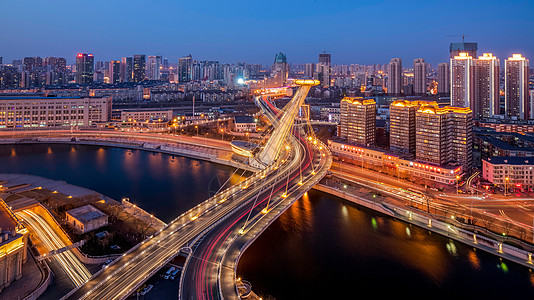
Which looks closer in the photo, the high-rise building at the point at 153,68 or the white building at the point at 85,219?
the white building at the point at 85,219

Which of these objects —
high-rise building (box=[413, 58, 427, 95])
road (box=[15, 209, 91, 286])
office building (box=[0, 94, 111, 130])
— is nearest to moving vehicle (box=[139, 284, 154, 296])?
road (box=[15, 209, 91, 286])

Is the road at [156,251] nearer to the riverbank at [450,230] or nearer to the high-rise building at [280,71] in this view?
the riverbank at [450,230]

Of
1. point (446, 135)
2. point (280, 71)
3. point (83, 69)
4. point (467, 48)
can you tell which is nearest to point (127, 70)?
point (83, 69)

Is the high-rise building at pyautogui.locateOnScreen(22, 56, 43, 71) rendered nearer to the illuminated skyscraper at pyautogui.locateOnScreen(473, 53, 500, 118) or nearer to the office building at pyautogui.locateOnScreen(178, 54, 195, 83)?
the office building at pyautogui.locateOnScreen(178, 54, 195, 83)

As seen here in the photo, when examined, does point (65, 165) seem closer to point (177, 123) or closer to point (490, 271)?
point (177, 123)

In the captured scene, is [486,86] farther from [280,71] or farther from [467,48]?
[280,71]

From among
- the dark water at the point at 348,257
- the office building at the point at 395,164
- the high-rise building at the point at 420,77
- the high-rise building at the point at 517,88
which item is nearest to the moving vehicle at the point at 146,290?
the dark water at the point at 348,257

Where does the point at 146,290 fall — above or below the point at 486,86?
below
